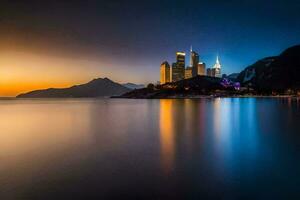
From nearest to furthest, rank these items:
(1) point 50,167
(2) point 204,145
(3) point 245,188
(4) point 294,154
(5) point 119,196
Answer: (5) point 119,196
(3) point 245,188
(1) point 50,167
(4) point 294,154
(2) point 204,145

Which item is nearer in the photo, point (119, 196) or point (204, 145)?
point (119, 196)

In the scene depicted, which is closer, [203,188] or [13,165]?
[203,188]

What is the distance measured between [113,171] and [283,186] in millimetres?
8888

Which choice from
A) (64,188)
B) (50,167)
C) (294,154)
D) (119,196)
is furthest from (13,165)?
(294,154)

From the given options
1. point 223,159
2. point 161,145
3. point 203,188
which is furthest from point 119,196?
point 161,145

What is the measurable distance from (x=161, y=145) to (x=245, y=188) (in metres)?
11.8

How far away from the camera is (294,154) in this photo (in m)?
18.9

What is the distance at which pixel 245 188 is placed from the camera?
12.0 m

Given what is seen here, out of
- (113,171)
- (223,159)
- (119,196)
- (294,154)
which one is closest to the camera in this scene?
(119,196)

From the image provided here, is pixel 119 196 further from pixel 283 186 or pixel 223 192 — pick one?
pixel 283 186

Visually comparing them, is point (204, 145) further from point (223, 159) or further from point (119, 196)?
point (119, 196)

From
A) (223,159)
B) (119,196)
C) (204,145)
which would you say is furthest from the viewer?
(204,145)

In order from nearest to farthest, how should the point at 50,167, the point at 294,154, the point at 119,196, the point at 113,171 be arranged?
the point at 119,196, the point at 113,171, the point at 50,167, the point at 294,154

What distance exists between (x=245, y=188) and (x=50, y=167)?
1141cm
